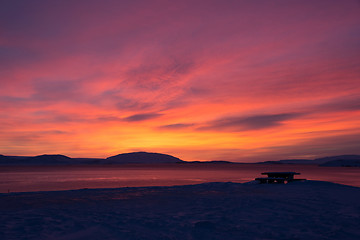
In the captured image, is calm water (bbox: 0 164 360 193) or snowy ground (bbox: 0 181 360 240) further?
calm water (bbox: 0 164 360 193)

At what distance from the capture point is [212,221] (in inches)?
360

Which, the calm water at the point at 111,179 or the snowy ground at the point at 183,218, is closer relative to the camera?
the snowy ground at the point at 183,218

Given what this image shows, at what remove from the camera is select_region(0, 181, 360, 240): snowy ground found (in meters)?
7.82

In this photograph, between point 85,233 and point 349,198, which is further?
point 349,198

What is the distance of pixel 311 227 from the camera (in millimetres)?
8516

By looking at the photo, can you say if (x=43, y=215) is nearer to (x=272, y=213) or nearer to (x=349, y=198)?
(x=272, y=213)

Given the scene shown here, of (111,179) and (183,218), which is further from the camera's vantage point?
(111,179)

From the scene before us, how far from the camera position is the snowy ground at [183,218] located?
25.6ft

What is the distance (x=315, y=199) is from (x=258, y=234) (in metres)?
6.66

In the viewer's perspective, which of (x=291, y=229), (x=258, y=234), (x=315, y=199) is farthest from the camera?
(x=315, y=199)

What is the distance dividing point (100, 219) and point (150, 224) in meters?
1.88

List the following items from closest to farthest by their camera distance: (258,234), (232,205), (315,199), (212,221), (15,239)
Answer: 1. (15,239)
2. (258,234)
3. (212,221)
4. (232,205)
5. (315,199)

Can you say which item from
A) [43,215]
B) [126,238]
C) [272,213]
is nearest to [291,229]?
[272,213]

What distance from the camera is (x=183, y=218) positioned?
9.62 m
